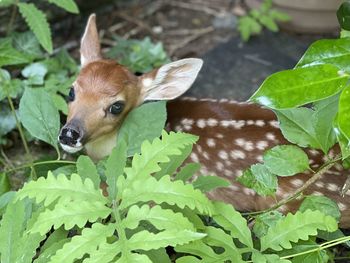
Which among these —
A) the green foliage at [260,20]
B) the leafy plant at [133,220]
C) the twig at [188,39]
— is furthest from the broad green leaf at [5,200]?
the green foliage at [260,20]

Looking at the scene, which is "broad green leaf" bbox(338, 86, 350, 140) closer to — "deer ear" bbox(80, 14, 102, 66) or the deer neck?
the deer neck

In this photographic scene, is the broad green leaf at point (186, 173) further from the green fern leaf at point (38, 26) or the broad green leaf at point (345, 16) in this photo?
the green fern leaf at point (38, 26)

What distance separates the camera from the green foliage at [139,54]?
3.93 metres

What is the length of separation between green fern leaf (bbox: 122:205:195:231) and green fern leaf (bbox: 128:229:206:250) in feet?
0.11

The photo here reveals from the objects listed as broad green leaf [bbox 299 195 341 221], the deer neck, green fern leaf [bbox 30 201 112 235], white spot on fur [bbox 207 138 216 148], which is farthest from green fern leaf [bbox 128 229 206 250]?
the deer neck

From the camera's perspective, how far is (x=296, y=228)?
219cm

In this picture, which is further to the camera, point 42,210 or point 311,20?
point 311,20

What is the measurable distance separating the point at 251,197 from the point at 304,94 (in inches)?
48.4

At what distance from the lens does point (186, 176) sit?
7.82ft

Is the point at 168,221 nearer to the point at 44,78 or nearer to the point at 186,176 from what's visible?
the point at 186,176

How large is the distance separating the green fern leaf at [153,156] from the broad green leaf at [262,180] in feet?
1.03

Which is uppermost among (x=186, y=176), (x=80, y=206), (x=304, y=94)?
(x=304, y=94)

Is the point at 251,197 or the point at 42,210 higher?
the point at 42,210

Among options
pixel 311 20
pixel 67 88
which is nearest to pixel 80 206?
pixel 67 88
